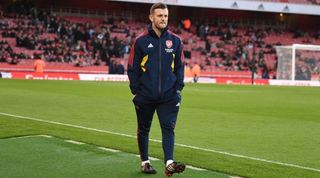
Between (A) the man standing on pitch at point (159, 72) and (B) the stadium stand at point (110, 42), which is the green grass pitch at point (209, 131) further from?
(B) the stadium stand at point (110, 42)

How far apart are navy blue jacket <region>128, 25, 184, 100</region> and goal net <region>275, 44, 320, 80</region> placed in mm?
37903

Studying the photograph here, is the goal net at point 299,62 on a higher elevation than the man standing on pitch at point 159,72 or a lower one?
lower

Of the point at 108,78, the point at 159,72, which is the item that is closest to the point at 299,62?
the point at 108,78

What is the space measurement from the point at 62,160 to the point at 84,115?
662cm

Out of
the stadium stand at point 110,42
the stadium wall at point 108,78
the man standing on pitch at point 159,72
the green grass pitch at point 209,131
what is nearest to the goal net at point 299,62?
the stadium wall at point 108,78

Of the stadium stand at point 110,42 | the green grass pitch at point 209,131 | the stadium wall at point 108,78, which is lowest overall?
the stadium wall at point 108,78

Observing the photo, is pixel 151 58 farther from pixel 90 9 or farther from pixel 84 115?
pixel 90 9

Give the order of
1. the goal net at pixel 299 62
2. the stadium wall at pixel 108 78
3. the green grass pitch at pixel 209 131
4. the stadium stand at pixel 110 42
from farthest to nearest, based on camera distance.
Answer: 1. the goal net at pixel 299 62
2. the stadium stand at pixel 110 42
3. the stadium wall at pixel 108 78
4. the green grass pitch at pixel 209 131

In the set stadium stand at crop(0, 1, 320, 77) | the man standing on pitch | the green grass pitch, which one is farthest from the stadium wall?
the man standing on pitch

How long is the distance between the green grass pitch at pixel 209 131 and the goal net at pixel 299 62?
25.9m

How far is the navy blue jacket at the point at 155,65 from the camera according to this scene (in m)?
6.94

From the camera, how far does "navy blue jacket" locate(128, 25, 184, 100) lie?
6938 millimetres

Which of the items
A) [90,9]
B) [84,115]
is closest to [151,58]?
[84,115]

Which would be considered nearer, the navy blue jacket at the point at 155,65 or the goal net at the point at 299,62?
the navy blue jacket at the point at 155,65
